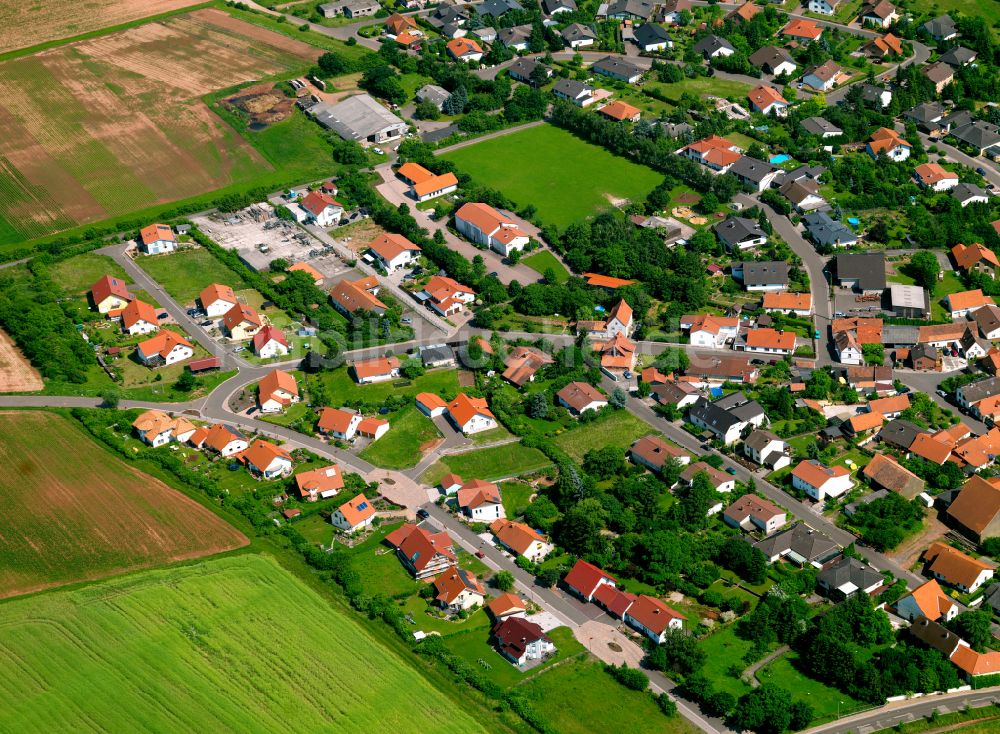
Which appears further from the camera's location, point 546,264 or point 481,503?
point 546,264

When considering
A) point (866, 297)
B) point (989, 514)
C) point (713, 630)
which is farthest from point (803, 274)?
point (713, 630)

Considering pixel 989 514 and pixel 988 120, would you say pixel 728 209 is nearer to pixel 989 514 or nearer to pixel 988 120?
pixel 988 120

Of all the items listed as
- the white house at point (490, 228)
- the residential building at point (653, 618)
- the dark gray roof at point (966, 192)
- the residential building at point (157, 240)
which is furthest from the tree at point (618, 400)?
the residential building at point (157, 240)

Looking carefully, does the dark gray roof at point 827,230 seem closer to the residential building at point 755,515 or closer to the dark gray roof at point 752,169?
the dark gray roof at point 752,169

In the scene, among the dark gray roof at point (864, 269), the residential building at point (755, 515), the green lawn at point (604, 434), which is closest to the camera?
the residential building at point (755, 515)

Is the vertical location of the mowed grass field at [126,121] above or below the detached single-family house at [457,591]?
above

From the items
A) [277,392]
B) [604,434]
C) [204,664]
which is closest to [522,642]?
[204,664]

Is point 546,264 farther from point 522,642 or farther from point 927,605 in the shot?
point 927,605
